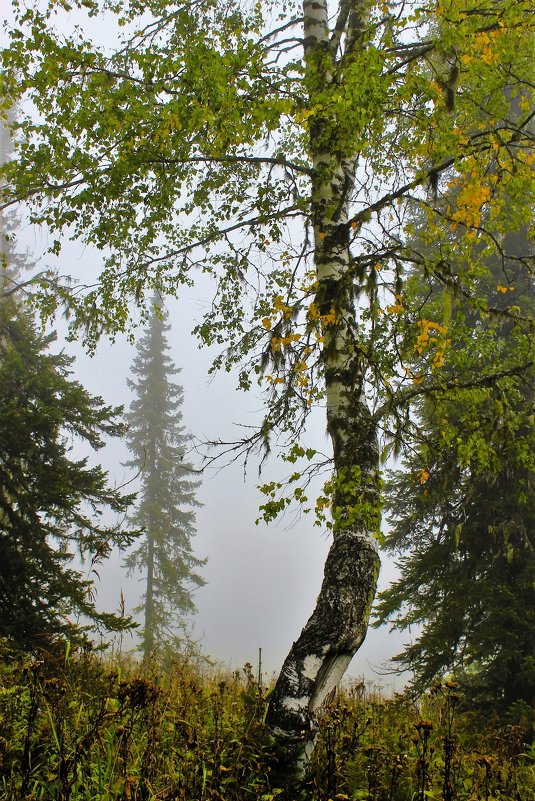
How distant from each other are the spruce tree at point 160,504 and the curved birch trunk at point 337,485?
1777cm

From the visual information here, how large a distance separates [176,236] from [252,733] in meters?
7.08

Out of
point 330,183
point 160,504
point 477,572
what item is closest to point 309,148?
point 330,183

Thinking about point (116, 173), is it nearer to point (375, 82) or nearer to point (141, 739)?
point (375, 82)

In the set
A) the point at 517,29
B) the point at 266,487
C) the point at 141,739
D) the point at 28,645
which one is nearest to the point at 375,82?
the point at 517,29

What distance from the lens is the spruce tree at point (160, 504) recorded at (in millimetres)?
25031

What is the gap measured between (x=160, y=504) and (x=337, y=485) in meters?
23.4

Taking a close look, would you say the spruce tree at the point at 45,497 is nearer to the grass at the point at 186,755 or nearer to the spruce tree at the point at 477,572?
the grass at the point at 186,755

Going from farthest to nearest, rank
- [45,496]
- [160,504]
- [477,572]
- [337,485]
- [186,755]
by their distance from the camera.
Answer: [160,504] → [477,572] → [45,496] → [337,485] → [186,755]

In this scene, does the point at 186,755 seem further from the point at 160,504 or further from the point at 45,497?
the point at 160,504

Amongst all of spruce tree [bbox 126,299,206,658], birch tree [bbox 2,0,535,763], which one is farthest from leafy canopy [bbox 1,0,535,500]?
spruce tree [bbox 126,299,206,658]

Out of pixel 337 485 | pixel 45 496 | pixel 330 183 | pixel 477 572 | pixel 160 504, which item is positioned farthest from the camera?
pixel 160 504

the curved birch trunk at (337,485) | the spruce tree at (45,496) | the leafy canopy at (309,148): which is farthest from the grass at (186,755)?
the spruce tree at (45,496)

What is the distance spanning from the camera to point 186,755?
3248mm

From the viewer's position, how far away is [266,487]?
16.2 feet
